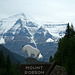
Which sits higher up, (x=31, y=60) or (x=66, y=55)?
(x=31, y=60)

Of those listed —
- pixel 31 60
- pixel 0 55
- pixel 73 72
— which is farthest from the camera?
pixel 0 55

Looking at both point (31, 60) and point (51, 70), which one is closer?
point (51, 70)

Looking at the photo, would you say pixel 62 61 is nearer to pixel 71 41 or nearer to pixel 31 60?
pixel 71 41

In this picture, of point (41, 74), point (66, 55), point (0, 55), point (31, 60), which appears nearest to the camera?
point (41, 74)

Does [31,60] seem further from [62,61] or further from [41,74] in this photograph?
[62,61]

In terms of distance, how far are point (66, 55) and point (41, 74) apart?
121 ft

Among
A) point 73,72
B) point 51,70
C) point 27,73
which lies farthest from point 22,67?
point 73,72

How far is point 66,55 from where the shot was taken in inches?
2058

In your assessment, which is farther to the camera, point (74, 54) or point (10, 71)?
point (10, 71)

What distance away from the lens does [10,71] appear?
108 m

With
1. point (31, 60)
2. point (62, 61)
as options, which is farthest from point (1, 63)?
point (31, 60)

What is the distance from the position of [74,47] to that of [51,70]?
34.3 metres

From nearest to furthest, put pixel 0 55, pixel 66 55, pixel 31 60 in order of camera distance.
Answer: pixel 31 60
pixel 66 55
pixel 0 55

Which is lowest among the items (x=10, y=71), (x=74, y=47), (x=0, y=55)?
(x=10, y=71)
